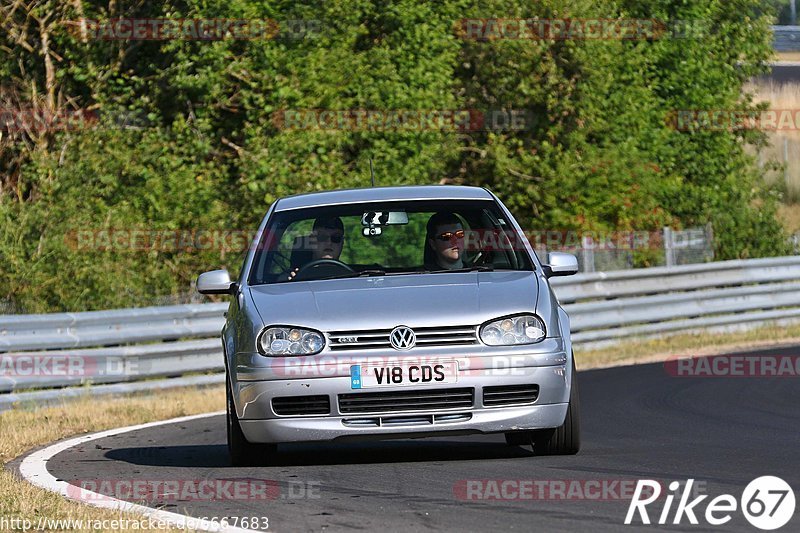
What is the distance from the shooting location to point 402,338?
7.82 m

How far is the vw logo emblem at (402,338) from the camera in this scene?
7816 millimetres

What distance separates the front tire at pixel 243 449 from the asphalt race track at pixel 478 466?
11 centimetres

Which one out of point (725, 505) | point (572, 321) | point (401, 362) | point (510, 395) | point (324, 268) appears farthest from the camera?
point (572, 321)

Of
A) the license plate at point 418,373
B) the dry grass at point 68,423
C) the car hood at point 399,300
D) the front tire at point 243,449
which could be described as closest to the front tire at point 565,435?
the car hood at point 399,300

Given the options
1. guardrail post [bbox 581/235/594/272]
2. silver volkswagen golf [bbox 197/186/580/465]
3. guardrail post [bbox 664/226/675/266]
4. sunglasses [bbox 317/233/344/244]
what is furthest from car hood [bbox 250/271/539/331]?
guardrail post [bbox 664/226/675/266]

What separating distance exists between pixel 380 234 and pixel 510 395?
65.0 inches

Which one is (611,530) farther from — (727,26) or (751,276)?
(727,26)

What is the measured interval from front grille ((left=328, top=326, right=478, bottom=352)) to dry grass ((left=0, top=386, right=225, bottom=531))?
1.58 m

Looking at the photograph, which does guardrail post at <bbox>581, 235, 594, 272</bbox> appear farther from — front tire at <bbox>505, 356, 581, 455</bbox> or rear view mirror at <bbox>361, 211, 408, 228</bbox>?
front tire at <bbox>505, 356, 581, 455</bbox>

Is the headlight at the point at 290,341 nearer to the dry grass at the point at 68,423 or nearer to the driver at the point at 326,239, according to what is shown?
the driver at the point at 326,239

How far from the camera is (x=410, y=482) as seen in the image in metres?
7.40

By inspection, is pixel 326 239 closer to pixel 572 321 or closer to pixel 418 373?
pixel 418 373

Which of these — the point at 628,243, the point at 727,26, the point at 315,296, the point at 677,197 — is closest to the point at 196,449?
→ the point at 315,296

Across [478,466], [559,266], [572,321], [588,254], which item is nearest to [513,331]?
[478,466]
